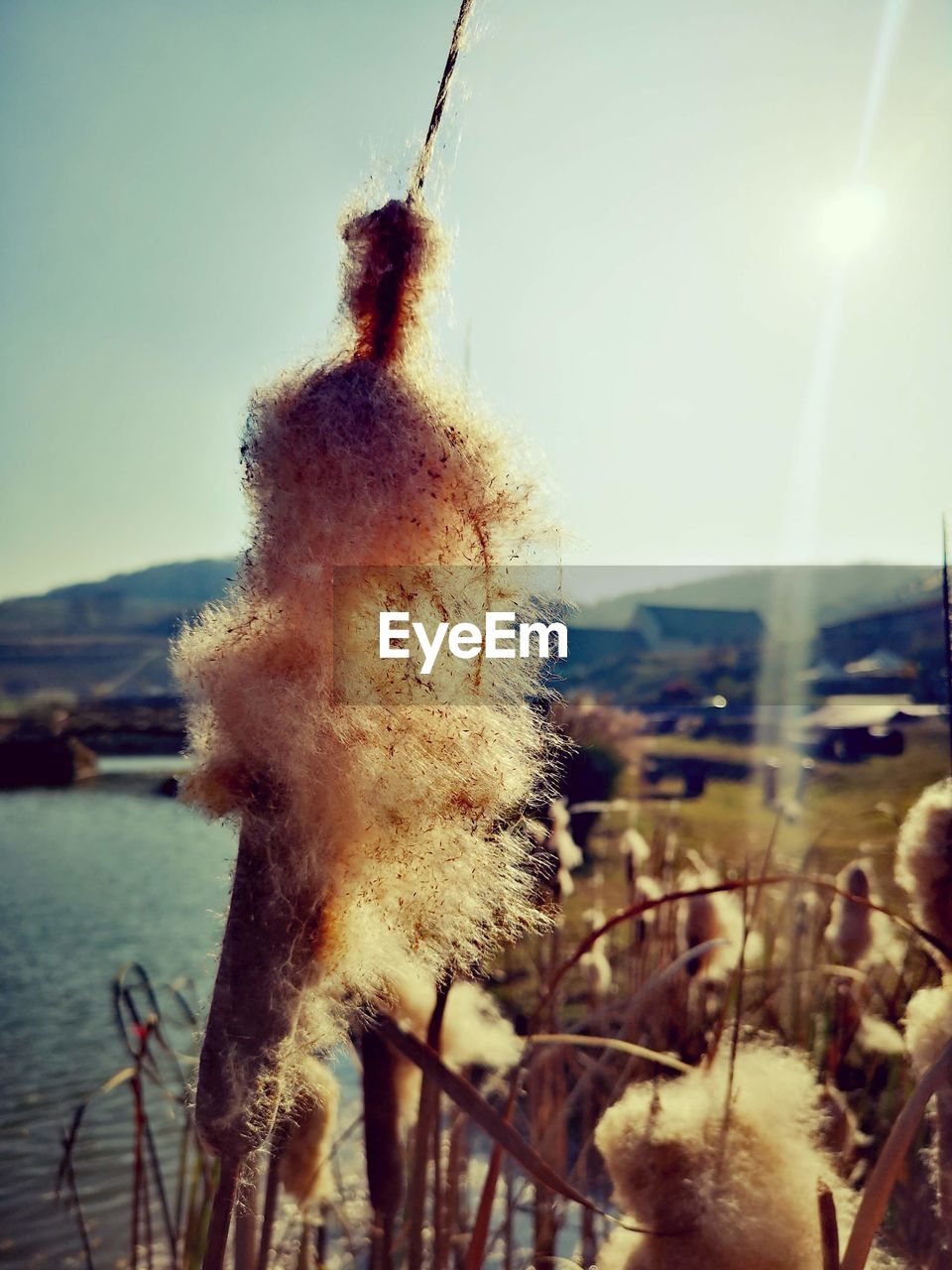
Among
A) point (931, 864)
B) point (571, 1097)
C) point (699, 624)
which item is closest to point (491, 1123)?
point (931, 864)

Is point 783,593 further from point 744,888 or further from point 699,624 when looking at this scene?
point 744,888

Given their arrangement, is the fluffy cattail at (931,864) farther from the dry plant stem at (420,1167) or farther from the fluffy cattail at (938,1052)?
the dry plant stem at (420,1167)

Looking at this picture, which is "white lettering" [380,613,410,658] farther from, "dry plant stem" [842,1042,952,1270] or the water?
"dry plant stem" [842,1042,952,1270]

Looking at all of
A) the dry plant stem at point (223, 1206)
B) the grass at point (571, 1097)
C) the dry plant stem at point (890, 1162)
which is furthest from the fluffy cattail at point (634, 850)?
the dry plant stem at point (223, 1206)

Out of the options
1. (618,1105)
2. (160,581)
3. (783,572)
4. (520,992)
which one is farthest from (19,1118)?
(160,581)

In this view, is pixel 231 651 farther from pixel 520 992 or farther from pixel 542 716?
pixel 520 992

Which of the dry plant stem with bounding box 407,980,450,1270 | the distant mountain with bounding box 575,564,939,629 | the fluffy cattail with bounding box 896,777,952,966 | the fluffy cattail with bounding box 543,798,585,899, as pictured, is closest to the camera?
the fluffy cattail with bounding box 896,777,952,966

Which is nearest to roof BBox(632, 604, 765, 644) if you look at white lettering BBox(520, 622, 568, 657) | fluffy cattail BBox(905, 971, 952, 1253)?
fluffy cattail BBox(905, 971, 952, 1253)
